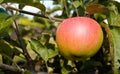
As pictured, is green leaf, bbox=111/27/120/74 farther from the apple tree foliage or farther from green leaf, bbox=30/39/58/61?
green leaf, bbox=30/39/58/61

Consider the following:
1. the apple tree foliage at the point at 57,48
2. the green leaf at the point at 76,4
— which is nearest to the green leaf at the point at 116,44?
the apple tree foliage at the point at 57,48

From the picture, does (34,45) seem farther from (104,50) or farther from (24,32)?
(24,32)

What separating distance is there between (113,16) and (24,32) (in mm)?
967

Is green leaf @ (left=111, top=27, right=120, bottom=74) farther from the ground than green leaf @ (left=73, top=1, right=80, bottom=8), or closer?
closer

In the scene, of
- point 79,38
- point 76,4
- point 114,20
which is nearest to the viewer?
point 79,38

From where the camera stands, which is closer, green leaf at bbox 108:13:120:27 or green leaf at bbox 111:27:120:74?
green leaf at bbox 111:27:120:74

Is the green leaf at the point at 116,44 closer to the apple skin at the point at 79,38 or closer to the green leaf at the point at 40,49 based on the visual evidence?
the apple skin at the point at 79,38

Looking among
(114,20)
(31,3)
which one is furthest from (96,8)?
(31,3)

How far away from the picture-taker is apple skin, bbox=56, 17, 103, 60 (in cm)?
114

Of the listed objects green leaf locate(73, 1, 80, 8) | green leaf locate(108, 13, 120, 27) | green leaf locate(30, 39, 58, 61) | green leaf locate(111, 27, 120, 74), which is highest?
green leaf locate(73, 1, 80, 8)

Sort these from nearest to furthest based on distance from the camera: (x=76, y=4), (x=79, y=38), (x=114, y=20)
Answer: (x=79, y=38) → (x=114, y=20) → (x=76, y=4)

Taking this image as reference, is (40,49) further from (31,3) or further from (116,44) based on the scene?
(116,44)

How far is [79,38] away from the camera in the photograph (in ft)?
3.79

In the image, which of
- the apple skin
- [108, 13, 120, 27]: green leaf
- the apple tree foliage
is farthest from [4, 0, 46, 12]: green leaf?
[108, 13, 120, 27]: green leaf
